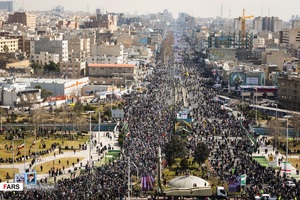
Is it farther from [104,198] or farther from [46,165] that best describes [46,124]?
[104,198]

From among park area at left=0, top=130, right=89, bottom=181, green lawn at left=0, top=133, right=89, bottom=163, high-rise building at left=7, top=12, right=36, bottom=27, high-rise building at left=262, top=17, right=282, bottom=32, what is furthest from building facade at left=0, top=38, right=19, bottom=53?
high-rise building at left=262, top=17, right=282, bottom=32

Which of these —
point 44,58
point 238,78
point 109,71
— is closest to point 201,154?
point 238,78

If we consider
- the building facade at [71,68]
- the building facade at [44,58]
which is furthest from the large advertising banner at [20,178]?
the building facade at [44,58]

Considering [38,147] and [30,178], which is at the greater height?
[30,178]

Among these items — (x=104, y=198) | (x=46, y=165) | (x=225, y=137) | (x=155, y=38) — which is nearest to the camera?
(x=104, y=198)

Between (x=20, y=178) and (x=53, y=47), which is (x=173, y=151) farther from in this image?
(x=53, y=47)

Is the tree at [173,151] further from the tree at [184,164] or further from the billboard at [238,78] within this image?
the billboard at [238,78]

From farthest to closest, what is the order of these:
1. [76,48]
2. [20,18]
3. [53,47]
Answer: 1. [20,18]
2. [76,48]
3. [53,47]

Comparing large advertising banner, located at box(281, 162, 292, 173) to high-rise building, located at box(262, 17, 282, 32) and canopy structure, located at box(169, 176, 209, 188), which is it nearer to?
canopy structure, located at box(169, 176, 209, 188)

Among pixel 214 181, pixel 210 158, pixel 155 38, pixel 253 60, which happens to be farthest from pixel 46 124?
pixel 155 38
